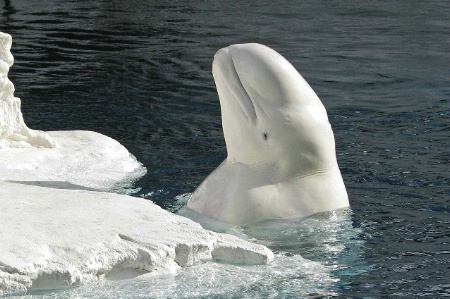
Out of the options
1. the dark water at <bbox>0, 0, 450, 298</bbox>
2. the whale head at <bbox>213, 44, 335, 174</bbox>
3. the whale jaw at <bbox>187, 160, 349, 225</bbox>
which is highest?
the whale head at <bbox>213, 44, 335, 174</bbox>

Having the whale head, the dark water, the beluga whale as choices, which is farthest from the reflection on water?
the whale head

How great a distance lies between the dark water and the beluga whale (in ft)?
0.87

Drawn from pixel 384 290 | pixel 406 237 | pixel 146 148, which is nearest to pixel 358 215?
pixel 406 237

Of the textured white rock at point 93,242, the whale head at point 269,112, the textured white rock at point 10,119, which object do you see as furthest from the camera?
the textured white rock at point 10,119

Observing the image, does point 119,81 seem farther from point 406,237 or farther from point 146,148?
point 406,237

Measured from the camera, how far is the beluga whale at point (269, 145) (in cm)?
710

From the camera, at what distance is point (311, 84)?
1305 centimetres

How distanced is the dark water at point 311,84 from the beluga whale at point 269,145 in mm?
267

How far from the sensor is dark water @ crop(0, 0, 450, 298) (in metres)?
7.17

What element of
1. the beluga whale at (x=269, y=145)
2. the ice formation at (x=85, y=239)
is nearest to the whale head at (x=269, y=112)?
the beluga whale at (x=269, y=145)

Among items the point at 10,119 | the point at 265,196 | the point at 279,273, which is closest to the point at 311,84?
the point at 10,119

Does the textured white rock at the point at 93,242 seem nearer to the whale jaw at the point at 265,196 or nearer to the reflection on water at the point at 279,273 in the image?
the reflection on water at the point at 279,273

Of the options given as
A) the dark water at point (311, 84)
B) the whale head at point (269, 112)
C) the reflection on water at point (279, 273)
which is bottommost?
the dark water at point (311, 84)

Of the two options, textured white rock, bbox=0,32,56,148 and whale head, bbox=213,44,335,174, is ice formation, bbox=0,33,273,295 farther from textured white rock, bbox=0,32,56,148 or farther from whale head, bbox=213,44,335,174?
textured white rock, bbox=0,32,56,148
